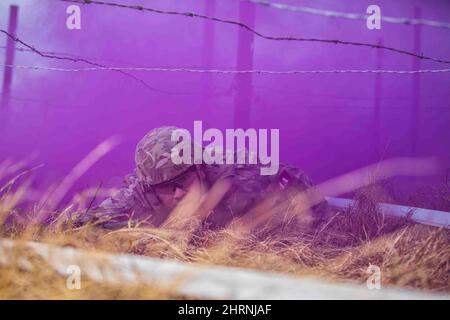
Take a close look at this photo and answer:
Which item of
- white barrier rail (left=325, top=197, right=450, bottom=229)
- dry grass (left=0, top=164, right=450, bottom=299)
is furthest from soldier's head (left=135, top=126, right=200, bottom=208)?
white barrier rail (left=325, top=197, right=450, bottom=229)

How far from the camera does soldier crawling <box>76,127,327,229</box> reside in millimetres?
2352

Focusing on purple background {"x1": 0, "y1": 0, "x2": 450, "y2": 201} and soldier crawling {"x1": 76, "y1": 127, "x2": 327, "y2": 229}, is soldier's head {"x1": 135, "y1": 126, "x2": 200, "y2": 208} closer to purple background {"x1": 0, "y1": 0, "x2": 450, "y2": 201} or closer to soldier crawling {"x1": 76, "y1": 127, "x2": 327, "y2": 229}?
soldier crawling {"x1": 76, "y1": 127, "x2": 327, "y2": 229}

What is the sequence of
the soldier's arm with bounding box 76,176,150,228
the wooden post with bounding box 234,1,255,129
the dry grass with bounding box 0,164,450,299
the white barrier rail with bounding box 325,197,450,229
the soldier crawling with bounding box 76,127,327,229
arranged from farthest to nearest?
1. the wooden post with bounding box 234,1,255,129
2. the soldier's arm with bounding box 76,176,150,228
3. the soldier crawling with bounding box 76,127,327,229
4. the white barrier rail with bounding box 325,197,450,229
5. the dry grass with bounding box 0,164,450,299

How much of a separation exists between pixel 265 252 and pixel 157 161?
98 cm

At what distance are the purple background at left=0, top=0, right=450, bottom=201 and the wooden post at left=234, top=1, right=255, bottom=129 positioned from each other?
0.07 ft

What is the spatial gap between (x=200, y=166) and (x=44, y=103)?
182 cm

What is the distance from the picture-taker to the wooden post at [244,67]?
10.8 ft

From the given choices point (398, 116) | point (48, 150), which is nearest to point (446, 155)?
point (398, 116)

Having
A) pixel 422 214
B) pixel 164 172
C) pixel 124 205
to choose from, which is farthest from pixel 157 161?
pixel 422 214

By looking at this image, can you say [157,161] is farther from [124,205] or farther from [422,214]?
[422,214]

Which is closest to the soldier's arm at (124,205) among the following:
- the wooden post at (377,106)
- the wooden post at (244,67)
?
the wooden post at (244,67)
